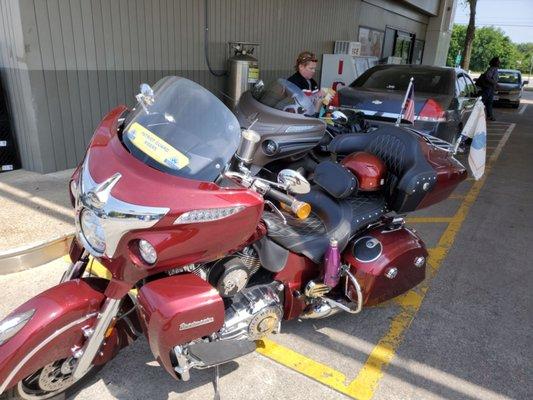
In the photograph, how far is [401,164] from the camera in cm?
311

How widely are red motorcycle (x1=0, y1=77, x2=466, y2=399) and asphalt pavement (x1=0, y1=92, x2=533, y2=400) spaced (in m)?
0.28

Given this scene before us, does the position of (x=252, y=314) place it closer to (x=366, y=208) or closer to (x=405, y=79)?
(x=366, y=208)

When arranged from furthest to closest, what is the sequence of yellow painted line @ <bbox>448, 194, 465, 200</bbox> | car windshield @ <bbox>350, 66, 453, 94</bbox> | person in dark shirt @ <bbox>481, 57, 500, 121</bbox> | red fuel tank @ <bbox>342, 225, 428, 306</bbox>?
1. person in dark shirt @ <bbox>481, 57, 500, 121</bbox>
2. car windshield @ <bbox>350, 66, 453, 94</bbox>
3. yellow painted line @ <bbox>448, 194, 465, 200</bbox>
4. red fuel tank @ <bbox>342, 225, 428, 306</bbox>

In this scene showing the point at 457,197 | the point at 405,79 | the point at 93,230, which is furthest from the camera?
the point at 405,79

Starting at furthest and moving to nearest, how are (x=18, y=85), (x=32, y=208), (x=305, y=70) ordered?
(x=305, y=70) → (x=18, y=85) → (x=32, y=208)

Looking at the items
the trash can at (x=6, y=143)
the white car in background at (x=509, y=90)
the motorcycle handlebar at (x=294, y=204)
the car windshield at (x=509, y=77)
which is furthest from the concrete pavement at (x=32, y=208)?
the car windshield at (x=509, y=77)

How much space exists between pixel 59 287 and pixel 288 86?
232 centimetres

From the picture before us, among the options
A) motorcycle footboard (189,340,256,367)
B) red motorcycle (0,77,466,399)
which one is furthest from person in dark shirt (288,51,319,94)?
motorcycle footboard (189,340,256,367)

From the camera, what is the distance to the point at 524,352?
303cm

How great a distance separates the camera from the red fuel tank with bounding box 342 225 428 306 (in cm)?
292

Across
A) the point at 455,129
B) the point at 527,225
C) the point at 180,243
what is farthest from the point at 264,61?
the point at 180,243

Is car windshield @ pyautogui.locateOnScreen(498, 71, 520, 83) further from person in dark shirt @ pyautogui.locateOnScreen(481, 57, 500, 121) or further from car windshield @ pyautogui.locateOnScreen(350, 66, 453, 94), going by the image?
car windshield @ pyautogui.locateOnScreen(350, 66, 453, 94)

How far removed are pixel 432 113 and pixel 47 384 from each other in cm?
587

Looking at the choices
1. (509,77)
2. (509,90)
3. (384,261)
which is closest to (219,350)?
(384,261)
